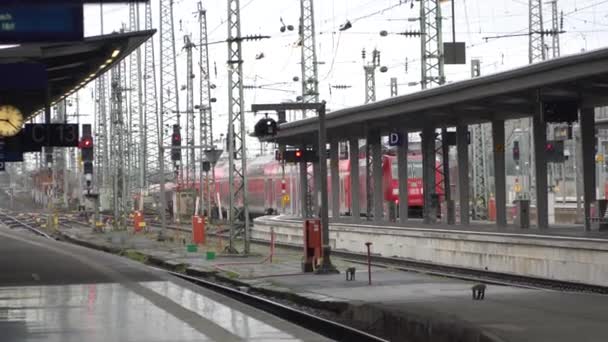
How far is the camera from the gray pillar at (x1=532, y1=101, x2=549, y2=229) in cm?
2862

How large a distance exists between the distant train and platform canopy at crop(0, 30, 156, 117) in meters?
12.0

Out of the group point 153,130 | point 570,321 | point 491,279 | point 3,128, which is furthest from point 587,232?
point 153,130

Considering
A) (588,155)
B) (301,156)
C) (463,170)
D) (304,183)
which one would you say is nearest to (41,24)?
(301,156)

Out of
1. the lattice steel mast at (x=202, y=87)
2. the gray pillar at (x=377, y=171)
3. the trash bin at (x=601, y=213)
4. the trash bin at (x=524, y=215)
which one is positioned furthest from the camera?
the lattice steel mast at (x=202, y=87)

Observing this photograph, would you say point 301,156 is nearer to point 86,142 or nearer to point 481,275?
point 481,275

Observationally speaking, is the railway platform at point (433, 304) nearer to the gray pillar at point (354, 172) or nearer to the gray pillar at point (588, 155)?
the gray pillar at point (588, 155)

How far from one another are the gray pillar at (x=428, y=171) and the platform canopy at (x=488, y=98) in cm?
64

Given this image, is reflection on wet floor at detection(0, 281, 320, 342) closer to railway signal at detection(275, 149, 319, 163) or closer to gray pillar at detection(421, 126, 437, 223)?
railway signal at detection(275, 149, 319, 163)

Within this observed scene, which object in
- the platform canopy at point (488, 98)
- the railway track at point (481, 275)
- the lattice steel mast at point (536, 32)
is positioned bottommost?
the railway track at point (481, 275)

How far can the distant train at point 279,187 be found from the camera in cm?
4938

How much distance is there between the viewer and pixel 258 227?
49875 mm

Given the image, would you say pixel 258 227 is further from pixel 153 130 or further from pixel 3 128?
pixel 153 130

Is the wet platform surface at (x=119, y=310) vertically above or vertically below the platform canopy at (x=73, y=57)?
below

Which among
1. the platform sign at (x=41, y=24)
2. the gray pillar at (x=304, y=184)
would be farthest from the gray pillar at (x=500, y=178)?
the platform sign at (x=41, y=24)
